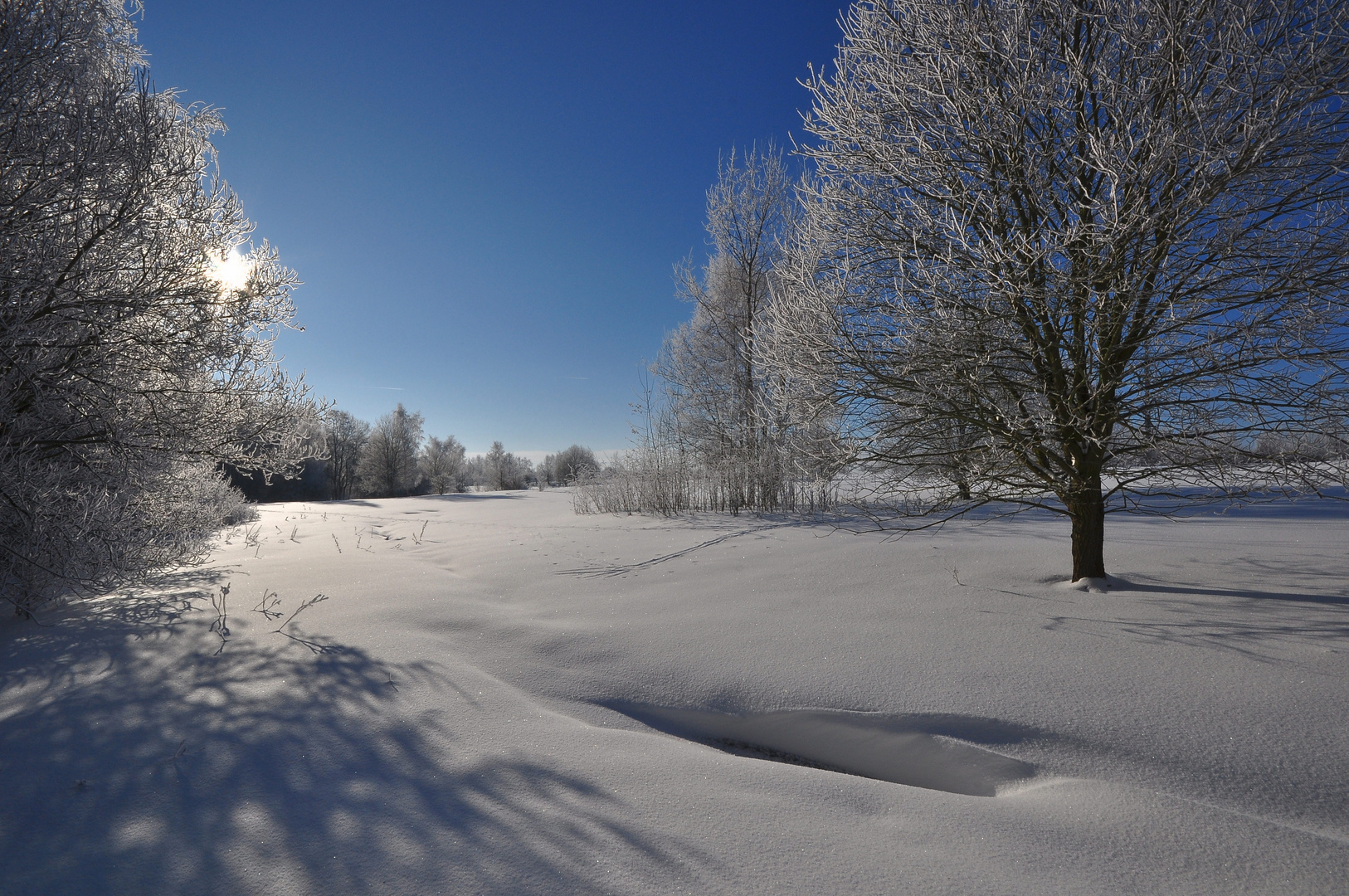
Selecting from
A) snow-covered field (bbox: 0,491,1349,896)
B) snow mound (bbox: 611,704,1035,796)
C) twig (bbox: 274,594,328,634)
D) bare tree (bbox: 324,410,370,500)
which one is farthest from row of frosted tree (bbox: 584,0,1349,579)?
bare tree (bbox: 324,410,370,500)

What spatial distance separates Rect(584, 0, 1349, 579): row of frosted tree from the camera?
2.82 metres

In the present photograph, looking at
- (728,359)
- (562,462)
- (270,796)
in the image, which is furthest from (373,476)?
(270,796)

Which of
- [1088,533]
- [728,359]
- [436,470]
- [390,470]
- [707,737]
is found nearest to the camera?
[707,737]

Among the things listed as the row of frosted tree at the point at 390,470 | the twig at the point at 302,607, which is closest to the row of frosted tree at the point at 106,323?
the twig at the point at 302,607

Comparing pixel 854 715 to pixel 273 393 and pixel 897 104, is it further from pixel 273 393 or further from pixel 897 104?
pixel 273 393

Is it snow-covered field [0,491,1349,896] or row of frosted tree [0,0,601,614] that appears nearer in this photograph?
snow-covered field [0,491,1349,896]

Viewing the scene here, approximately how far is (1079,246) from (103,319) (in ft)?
18.9

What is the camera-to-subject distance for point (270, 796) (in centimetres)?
179

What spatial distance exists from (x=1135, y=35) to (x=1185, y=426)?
2.18 metres

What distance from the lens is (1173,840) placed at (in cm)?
157

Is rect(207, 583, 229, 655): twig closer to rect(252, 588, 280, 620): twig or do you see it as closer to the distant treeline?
rect(252, 588, 280, 620): twig

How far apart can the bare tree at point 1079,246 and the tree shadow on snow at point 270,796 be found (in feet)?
9.66

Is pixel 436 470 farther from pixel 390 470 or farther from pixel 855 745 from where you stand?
pixel 855 745

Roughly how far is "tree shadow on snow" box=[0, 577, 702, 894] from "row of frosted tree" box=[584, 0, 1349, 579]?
2860 mm
